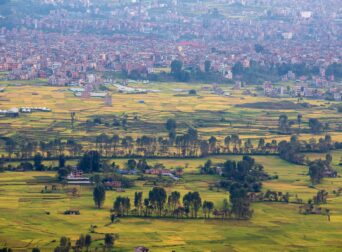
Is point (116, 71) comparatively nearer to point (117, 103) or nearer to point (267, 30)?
point (117, 103)

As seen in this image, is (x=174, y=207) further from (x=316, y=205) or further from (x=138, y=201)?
(x=316, y=205)

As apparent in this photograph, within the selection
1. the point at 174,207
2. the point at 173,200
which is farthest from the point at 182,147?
the point at 174,207

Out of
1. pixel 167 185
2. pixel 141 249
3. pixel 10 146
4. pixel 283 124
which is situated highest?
pixel 283 124

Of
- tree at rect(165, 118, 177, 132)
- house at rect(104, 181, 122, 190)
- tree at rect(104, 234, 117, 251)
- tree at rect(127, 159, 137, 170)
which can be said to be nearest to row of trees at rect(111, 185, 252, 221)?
house at rect(104, 181, 122, 190)

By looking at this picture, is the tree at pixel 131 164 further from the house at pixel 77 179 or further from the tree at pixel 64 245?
the tree at pixel 64 245

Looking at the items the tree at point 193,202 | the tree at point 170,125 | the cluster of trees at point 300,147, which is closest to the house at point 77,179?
the tree at point 193,202

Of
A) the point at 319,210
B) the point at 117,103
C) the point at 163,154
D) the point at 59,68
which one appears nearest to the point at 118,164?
the point at 163,154

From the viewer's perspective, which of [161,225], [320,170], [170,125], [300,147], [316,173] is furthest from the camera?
[170,125]

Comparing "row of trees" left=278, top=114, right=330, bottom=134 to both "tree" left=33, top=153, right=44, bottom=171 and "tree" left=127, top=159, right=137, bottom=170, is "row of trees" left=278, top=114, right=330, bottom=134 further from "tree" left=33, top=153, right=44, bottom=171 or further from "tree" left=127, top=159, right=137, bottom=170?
"tree" left=33, top=153, right=44, bottom=171
